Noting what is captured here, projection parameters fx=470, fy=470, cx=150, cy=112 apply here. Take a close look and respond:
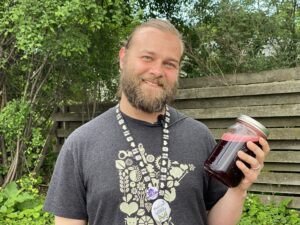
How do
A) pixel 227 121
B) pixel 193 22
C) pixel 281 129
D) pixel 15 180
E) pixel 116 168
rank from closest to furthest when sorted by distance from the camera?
pixel 116 168 < pixel 281 129 < pixel 227 121 < pixel 15 180 < pixel 193 22

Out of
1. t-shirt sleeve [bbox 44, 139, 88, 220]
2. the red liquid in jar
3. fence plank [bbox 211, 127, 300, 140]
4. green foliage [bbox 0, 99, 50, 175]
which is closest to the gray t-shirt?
t-shirt sleeve [bbox 44, 139, 88, 220]

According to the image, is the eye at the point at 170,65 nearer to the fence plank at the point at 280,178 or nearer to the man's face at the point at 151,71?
the man's face at the point at 151,71

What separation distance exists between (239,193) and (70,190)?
648mm

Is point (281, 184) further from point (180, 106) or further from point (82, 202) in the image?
point (82, 202)

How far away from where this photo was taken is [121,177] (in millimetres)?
1737

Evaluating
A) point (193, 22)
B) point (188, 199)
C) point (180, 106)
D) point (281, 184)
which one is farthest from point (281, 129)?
point (188, 199)

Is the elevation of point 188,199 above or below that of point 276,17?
below

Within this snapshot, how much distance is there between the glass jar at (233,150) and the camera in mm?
1676

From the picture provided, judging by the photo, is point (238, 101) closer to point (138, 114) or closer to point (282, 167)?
point (282, 167)

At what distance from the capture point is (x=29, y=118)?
561cm

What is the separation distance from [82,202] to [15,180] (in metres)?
4.23

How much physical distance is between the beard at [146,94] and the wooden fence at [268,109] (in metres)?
3.23

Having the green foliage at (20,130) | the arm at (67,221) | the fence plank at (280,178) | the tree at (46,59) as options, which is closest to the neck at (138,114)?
the arm at (67,221)

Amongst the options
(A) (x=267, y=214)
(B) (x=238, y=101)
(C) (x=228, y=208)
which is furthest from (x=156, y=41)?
(B) (x=238, y=101)
